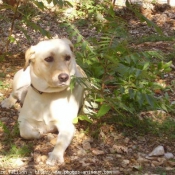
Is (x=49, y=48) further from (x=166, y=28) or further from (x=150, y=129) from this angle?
(x=166, y=28)

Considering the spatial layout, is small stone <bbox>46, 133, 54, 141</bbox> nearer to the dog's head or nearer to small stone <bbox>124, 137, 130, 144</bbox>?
the dog's head

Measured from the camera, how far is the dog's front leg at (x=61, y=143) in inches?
151

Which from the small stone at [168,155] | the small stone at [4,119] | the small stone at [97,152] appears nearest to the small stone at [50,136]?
the small stone at [97,152]

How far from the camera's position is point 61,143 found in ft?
13.2

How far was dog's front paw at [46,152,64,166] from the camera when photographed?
3.80 meters

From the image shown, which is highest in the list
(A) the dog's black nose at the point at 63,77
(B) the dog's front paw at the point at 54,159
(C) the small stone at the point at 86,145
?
(A) the dog's black nose at the point at 63,77

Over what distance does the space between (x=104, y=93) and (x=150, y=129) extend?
0.66 m

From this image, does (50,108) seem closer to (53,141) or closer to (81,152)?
(53,141)

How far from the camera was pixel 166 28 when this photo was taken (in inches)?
368

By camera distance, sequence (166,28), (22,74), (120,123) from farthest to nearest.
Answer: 1. (166,28)
2. (22,74)
3. (120,123)

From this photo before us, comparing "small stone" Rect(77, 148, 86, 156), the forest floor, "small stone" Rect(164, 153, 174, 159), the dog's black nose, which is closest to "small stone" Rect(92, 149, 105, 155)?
the forest floor

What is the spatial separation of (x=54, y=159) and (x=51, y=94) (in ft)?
2.49

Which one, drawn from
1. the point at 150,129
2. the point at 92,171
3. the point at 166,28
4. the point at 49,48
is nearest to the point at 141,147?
the point at 150,129

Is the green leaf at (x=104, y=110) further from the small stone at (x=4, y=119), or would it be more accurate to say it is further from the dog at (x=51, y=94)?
the small stone at (x=4, y=119)
